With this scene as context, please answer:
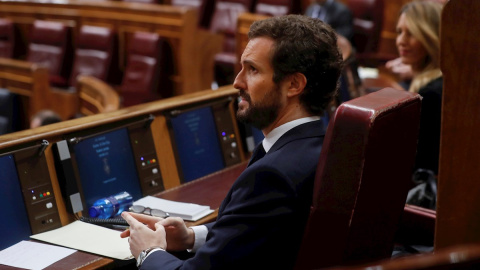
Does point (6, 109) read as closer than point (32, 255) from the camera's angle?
No

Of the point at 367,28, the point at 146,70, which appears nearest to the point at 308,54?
the point at 146,70

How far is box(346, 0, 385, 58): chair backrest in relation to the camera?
14.7 feet

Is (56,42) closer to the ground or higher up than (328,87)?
higher up

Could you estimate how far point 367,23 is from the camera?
452cm

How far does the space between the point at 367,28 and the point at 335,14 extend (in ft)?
1.57

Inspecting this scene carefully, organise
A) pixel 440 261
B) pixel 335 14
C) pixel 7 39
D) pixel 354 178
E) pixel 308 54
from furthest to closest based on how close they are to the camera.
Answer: pixel 7 39 → pixel 335 14 → pixel 308 54 → pixel 354 178 → pixel 440 261

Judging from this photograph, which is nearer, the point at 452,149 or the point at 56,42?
the point at 452,149

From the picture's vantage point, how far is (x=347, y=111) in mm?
1025

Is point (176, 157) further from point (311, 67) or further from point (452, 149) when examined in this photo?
point (452, 149)

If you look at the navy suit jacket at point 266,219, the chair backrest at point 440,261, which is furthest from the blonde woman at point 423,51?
the chair backrest at point 440,261

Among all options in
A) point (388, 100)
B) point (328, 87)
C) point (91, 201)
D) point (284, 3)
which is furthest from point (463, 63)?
point (284, 3)

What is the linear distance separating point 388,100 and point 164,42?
3.08 m

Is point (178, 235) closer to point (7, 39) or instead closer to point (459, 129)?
point (459, 129)

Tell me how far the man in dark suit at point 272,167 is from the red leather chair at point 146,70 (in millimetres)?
2713
